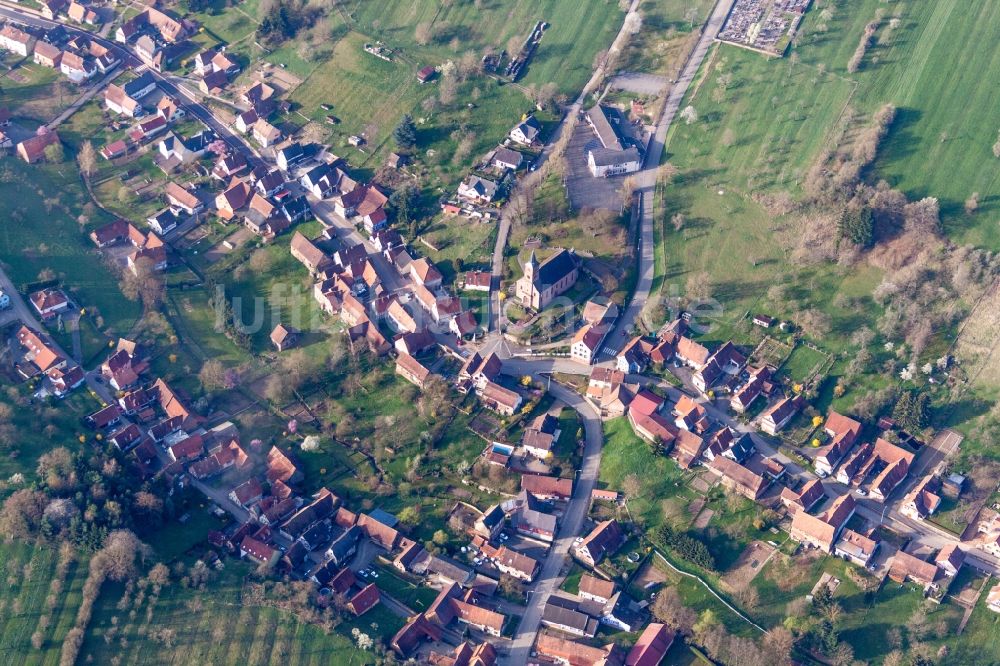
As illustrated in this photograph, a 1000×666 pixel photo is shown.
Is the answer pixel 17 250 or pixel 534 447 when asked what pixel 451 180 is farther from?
pixel 17 250

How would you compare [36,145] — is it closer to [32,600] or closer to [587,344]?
[32,600]

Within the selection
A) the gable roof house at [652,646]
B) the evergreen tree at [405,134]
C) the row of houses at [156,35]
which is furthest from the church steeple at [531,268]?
the row of houses at [156,35]

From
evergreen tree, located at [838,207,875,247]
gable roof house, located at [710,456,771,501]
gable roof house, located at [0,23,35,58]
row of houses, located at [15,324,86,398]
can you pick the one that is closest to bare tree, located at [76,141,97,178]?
gable roof house, located at [0,23,35,58]

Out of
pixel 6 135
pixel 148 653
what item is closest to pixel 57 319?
pixel 6 135

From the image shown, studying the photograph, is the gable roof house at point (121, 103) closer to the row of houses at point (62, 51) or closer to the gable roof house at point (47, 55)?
the row of houses at point (62, 51)

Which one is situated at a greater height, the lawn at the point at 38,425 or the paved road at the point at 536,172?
the paved road at the point at 536,172

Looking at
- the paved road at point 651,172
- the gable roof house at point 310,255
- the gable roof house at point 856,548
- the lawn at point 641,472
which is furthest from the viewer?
the gable roof house at point 310,255

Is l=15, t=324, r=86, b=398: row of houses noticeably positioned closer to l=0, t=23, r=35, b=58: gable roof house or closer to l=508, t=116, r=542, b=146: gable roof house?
l=0, t=23, r=35, b=58: gable roof house
